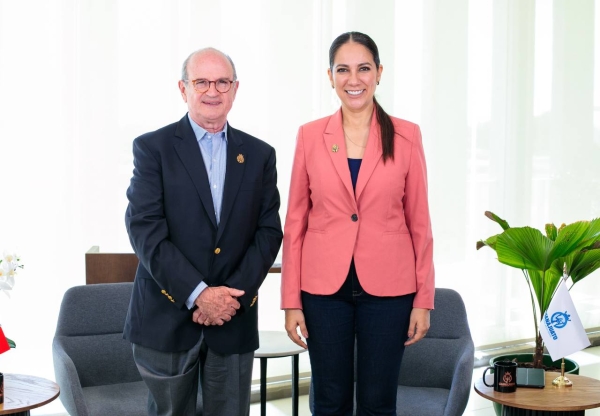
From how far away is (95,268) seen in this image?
Answer: 3.49m

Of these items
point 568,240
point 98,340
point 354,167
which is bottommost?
point 98,340

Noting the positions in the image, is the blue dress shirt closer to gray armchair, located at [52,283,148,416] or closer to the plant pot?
gray armchair, located at [52,283,148,416]

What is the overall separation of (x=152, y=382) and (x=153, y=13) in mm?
2360

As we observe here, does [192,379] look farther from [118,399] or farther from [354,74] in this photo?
[354,74]

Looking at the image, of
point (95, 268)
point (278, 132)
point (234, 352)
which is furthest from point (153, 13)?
point (234, 352)

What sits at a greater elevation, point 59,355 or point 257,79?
point 257,79

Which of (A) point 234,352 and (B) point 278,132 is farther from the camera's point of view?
(B) point 278,132

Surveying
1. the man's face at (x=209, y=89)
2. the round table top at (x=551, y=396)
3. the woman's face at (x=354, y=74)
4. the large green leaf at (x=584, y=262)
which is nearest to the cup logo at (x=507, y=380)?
the round table top at (x=551, y=396)

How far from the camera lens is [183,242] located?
7.75 feet

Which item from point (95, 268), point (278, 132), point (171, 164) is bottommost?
point (95, 268)

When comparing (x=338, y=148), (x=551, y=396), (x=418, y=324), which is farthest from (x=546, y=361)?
(x=338, y=148)

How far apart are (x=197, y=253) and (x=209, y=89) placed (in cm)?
50

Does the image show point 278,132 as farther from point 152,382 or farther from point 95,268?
point 152,382

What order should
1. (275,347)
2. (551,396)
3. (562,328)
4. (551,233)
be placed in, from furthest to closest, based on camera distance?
(551,233)
(275,347)
(562,328)
(551,396)
